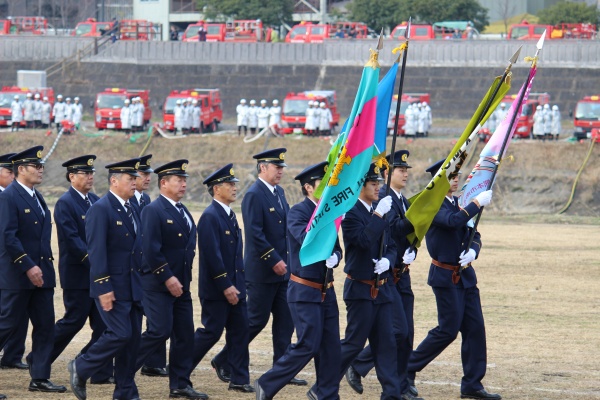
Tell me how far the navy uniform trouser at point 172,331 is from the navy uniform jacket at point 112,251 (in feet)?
0.86

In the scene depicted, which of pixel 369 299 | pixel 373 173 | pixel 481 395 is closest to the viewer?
pixel 369 299

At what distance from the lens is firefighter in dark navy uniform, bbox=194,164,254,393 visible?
991 centimetres

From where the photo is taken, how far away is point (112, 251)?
9.34 m

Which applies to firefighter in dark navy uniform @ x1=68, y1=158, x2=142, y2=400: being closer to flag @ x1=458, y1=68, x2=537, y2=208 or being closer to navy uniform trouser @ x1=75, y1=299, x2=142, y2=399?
navy uniform trouser @ x1=75, y1=299, x2=142, y2=399

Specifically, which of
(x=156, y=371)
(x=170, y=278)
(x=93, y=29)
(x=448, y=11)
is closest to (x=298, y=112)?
(x=93, y=29)

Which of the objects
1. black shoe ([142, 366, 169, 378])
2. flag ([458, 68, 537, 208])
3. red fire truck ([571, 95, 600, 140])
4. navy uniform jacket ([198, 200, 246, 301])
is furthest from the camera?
red fire truck ([571, 95, 600, 140])

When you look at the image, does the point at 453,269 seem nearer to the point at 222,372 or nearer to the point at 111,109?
the point at 222,372

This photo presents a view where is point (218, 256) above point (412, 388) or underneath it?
above

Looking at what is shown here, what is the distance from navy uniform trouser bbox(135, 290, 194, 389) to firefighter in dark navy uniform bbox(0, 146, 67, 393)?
35.0 inches

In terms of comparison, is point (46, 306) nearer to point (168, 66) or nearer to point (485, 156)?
point (485, 156)

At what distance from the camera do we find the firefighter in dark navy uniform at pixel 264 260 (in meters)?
10.3

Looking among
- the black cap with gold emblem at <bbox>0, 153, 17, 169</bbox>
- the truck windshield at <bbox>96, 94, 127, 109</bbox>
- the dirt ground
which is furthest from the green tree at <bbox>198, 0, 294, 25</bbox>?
the black cap with gold emblem at <bbox>0, 153, 17, 169</bbox>

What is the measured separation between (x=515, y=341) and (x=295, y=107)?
85.8 ft

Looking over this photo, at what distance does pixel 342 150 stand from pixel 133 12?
2233 inches
